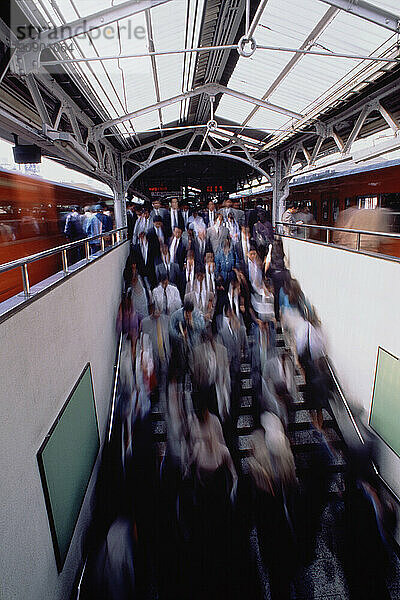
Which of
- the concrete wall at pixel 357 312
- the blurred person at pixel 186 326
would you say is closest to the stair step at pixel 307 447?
the concrete wall at pixel 357 312

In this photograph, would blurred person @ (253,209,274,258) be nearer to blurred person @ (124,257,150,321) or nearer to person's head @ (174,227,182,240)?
person's head @ (174,227,182,240)

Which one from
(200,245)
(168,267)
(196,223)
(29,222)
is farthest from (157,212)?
(29,222)

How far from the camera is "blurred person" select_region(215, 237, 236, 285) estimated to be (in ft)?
21.1

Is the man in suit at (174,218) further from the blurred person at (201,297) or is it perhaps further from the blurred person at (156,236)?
the blurred person at (201,297)

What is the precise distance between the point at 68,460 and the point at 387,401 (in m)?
2.96

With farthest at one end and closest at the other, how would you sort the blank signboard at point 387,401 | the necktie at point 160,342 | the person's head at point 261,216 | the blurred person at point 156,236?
the person's head at point 261,216 < the blurred person at point 156,236 < the necktie at point 160,342 < the blank signboard at point 387,401

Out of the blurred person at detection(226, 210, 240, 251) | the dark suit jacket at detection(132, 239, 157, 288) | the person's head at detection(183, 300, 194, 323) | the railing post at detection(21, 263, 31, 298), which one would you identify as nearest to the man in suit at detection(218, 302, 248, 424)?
the person's head at detection(183, 300, 194, 323)

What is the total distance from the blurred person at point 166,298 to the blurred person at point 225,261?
0.85 meters

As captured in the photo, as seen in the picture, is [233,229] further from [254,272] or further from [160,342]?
[160,342]

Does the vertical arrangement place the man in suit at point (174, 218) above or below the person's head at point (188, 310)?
above

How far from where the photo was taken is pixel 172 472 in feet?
13.0

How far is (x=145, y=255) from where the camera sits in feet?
22.7

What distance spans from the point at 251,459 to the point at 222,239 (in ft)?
13.2

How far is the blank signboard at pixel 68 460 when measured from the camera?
251 centimetres
